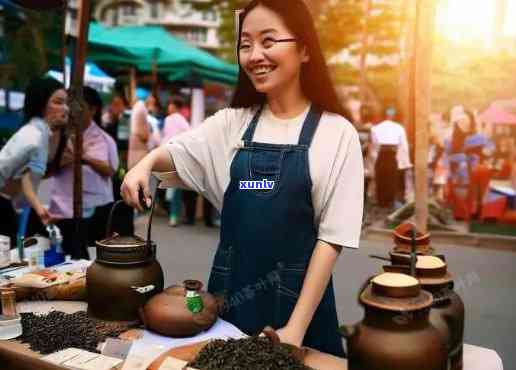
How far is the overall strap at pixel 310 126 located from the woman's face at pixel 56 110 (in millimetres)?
2319

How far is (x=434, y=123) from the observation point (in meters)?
10.9

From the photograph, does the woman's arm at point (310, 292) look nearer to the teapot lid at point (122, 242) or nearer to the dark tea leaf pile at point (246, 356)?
the dark tea leaf pile at point (246, 356)

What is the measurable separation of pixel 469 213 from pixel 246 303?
7915mm

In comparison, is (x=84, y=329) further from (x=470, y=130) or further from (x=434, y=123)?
(x=434, y=123)

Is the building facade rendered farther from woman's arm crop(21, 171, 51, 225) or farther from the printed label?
the printed label

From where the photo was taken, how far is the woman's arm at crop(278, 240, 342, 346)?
1.58m

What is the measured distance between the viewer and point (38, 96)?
3566 millimetres

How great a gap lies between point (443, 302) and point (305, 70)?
0.85m

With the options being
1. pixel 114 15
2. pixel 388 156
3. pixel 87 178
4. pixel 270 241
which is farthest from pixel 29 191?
pixel 114 15

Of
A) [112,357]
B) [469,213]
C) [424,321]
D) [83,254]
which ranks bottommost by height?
[469,213]

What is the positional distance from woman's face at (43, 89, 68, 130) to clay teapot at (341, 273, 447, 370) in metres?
2.89

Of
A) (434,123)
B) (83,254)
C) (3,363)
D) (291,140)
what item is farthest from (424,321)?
(434,123)

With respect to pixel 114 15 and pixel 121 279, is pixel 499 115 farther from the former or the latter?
pixel 114 15

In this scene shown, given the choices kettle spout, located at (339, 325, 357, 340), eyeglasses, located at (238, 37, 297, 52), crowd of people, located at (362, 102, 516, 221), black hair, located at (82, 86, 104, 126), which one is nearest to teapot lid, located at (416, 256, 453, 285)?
kettle spout, located at (339, 325, 357, 340)
